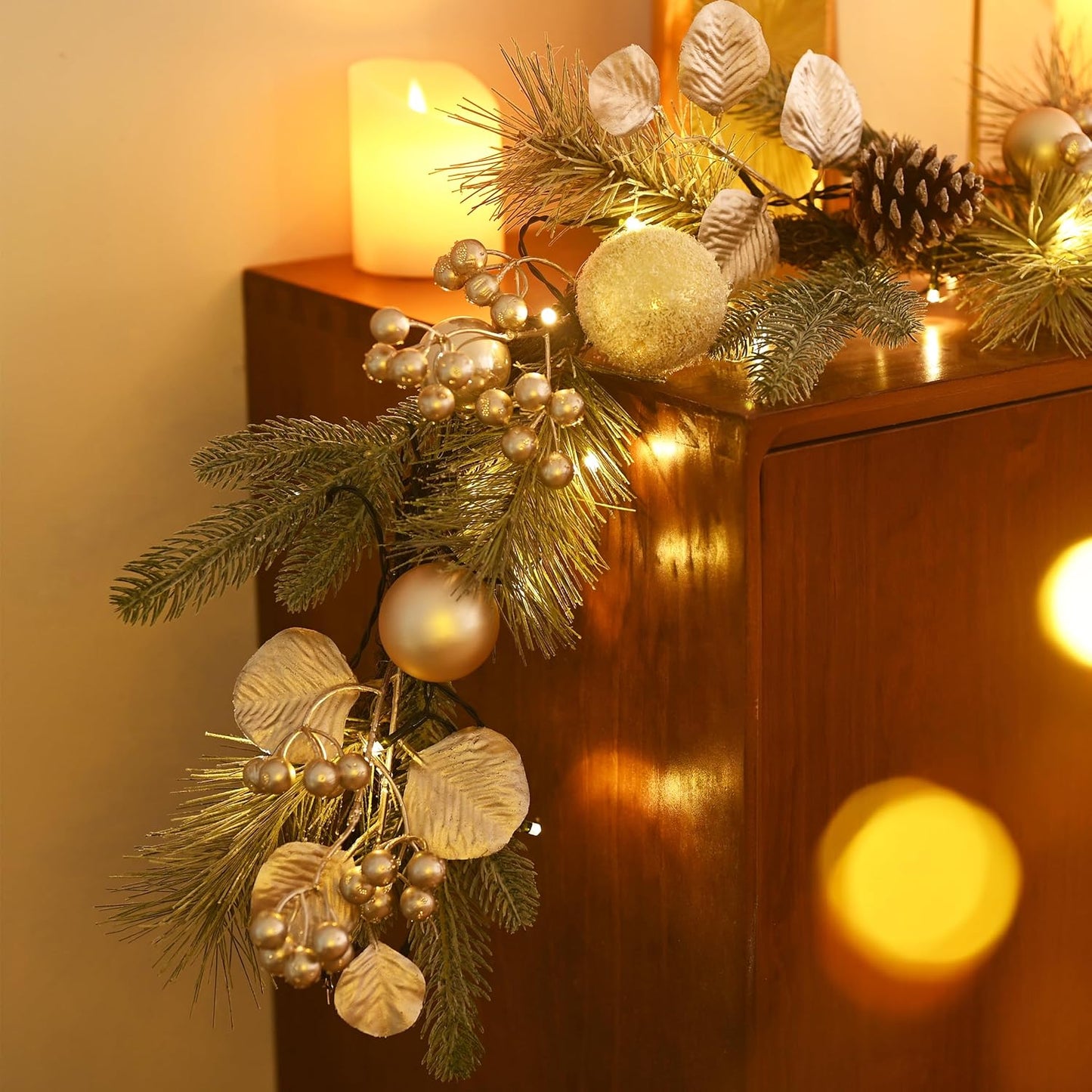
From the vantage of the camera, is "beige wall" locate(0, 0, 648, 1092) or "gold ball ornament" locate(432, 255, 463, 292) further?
"beige wall" locate(0, 0, 648, 1092)

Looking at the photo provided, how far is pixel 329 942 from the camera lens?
21.4 inches

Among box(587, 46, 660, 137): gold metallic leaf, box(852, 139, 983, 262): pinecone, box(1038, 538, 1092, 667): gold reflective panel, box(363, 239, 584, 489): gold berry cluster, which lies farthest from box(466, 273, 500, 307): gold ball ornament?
box(1038, 538, 1092, 667): gold reflective panel

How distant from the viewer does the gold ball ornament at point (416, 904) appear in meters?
0.58

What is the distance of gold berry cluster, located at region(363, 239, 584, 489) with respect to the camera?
0.56 meters

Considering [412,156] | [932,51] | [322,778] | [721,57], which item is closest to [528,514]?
[322,778]

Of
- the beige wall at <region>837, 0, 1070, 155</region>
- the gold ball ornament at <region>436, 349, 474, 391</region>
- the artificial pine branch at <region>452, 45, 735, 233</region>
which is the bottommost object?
the gold ball ornament at <region>436, 349, 474, 391</region>

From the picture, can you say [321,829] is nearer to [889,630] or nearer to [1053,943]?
[889,630]

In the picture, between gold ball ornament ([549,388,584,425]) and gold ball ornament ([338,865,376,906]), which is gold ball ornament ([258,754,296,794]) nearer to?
gold ball ornament ([338,865,376,906])

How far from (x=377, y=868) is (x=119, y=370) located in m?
0.46

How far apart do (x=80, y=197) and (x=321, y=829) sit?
0.45 metres

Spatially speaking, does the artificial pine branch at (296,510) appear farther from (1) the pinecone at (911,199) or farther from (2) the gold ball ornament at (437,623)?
(1) the pinecone at (911,199)

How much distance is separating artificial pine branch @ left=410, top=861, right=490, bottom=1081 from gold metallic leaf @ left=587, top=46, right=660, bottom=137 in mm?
361

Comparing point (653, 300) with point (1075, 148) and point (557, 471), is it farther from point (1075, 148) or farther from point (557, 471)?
point (1075, 148)

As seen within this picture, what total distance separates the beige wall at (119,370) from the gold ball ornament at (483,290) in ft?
1.22
